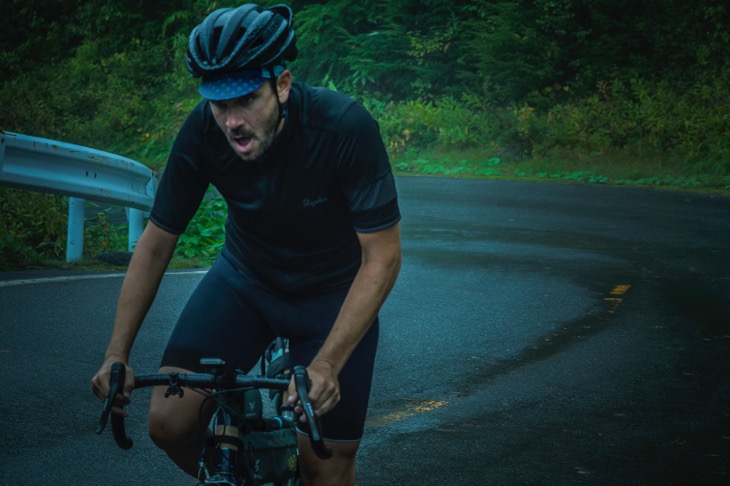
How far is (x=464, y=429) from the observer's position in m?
6.03

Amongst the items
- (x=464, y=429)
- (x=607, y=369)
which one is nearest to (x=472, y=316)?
(x=607, y=369)

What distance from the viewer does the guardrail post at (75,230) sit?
400 inches

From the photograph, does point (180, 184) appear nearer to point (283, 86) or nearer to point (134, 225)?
point (283, 86)

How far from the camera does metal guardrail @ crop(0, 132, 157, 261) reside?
9.61 m

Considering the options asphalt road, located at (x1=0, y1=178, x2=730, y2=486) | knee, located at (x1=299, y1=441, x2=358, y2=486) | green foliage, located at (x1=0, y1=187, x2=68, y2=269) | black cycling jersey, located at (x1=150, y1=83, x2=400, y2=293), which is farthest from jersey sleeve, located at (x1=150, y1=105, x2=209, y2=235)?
green foliage, located at (x1=0, y1=187, x2=68, y2=269)

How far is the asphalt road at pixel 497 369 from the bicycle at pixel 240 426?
1.77 meters

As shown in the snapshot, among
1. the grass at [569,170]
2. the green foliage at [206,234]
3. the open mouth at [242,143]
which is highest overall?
the open mouth at [242,143]

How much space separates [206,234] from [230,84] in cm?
867

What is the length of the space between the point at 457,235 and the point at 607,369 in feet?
21.2

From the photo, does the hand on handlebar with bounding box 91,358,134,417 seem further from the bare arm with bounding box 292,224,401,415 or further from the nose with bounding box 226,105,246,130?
the nose with bounding box 226,105,246,130

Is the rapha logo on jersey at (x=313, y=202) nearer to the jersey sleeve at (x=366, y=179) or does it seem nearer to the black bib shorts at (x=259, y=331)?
the jersey sleeve at (x=366, y=179)

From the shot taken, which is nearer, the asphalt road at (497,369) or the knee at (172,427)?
the knee at (172,427)

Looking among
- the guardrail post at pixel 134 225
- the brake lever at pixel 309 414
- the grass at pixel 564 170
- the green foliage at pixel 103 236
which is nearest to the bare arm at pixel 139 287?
the brake lever at pixel 309 414

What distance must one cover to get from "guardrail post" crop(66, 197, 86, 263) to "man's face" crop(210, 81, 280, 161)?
6.94m
